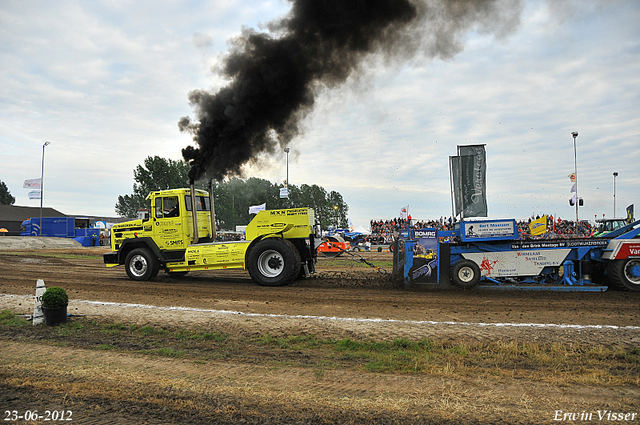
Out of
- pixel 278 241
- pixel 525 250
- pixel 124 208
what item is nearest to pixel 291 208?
pixel 278 241

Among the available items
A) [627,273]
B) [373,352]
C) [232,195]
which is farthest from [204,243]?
[232,195]

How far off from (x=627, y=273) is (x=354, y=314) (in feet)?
24.3

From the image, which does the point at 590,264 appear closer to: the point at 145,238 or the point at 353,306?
the point at 353,306

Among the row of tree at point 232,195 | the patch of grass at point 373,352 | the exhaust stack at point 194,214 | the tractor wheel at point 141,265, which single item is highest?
the row of tree at point 232,195

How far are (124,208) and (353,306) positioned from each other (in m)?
87.8

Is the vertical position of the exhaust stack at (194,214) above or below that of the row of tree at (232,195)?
below

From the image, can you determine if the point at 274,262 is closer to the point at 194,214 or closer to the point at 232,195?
the point at 194,214

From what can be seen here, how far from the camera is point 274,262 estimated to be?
11.8 m

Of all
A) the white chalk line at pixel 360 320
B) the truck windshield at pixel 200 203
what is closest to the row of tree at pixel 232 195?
the truck windshield at pixel 200 203

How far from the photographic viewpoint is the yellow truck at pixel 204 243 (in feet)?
38.5

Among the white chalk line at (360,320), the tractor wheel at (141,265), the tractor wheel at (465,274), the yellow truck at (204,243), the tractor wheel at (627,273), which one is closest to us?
the white chalk line at (360,320)

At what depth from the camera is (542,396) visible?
4051 millimetres

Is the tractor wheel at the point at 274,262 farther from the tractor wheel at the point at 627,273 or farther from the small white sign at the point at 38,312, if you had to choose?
the tractor wheel at the point at 627,273

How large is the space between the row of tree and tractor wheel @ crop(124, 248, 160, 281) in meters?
44.6
